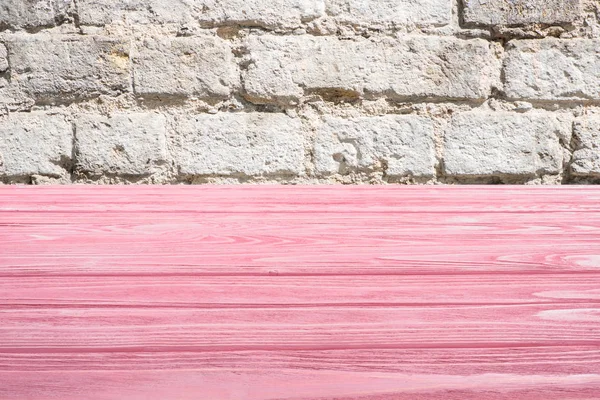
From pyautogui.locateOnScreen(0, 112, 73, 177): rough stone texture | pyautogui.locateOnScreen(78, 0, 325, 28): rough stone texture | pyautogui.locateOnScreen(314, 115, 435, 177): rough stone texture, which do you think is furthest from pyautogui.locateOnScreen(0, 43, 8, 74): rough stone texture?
pyautogui.locateOnScreen(314, 115, 435, 177): rough stone texture

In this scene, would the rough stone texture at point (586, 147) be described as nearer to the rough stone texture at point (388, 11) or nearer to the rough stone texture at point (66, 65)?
the rough stone texture at point (388, 11)

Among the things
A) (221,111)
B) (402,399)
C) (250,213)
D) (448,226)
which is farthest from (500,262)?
(221,111)

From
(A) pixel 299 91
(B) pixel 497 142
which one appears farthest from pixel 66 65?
(B) pixel 497 142

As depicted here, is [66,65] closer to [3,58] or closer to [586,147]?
[3,58]

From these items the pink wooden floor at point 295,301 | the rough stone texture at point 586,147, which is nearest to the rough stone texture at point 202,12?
the pink wooden floor at point 295,301

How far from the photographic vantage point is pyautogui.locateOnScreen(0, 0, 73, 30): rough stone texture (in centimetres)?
180

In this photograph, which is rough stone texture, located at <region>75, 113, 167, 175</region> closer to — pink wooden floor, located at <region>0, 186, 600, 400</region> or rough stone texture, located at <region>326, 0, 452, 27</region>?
pink wooden floor, located at <region>0, 186, 600, 400</region>

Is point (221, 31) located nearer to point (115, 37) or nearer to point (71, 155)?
point (115, 37)

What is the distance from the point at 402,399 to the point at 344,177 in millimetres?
1256

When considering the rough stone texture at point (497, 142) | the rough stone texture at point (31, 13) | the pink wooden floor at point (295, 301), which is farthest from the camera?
the rough stone texture at point (497, 142)

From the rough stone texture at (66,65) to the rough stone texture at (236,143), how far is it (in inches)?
11.3

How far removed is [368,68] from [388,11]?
0.21 m

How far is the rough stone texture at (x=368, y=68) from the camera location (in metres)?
1.86

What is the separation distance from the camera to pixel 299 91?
6.15 feet
